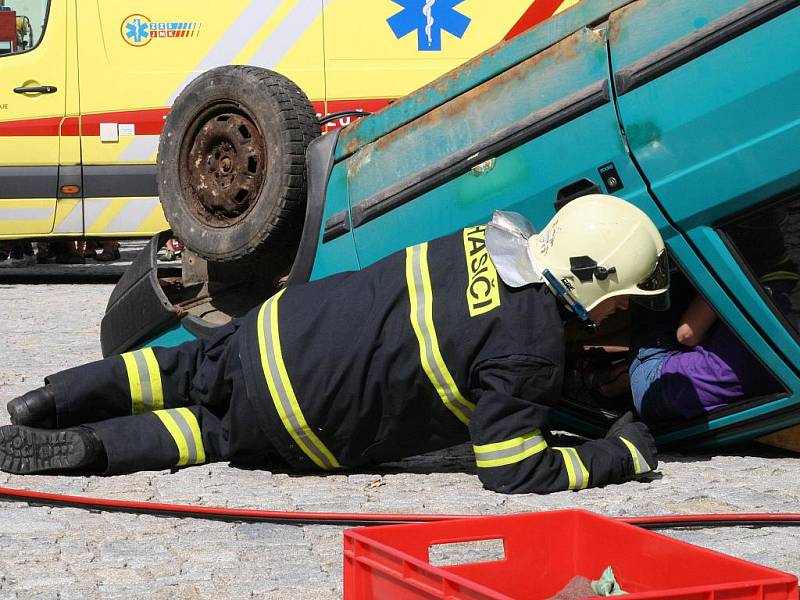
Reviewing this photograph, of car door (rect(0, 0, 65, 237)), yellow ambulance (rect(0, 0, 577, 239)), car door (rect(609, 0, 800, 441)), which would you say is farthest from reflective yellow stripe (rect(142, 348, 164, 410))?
car door (rect(0, 0, 65, 237))

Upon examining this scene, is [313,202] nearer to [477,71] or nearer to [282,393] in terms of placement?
[477,71]

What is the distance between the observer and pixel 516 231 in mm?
4121

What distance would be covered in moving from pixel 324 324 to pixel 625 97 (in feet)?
3.81

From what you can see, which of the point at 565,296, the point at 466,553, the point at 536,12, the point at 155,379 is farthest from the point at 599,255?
the point at 536,12

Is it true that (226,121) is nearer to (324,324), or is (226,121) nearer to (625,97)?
(324,324)

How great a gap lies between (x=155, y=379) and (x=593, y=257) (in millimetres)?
1533

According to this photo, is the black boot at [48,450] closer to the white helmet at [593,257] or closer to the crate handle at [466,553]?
the crate handle at [466,553]

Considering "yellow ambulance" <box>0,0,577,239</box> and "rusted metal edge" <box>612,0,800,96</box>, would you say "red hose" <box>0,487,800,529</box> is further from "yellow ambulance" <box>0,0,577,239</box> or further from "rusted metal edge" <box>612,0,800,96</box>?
"yellow ambulance" <box>0,0,577,239</box>

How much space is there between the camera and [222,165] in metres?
5.36

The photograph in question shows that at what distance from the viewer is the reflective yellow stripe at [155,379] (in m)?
4.51

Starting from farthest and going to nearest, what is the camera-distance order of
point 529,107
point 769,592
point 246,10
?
point 246,10, point 529,107, point 769,592

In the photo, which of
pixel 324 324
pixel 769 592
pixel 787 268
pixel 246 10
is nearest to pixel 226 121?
pixel 324 324

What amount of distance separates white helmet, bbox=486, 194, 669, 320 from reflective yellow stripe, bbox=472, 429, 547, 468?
385 millimetres

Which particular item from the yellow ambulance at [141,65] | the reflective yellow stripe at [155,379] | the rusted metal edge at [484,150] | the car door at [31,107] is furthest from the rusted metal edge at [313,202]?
the car door at [31,107]
